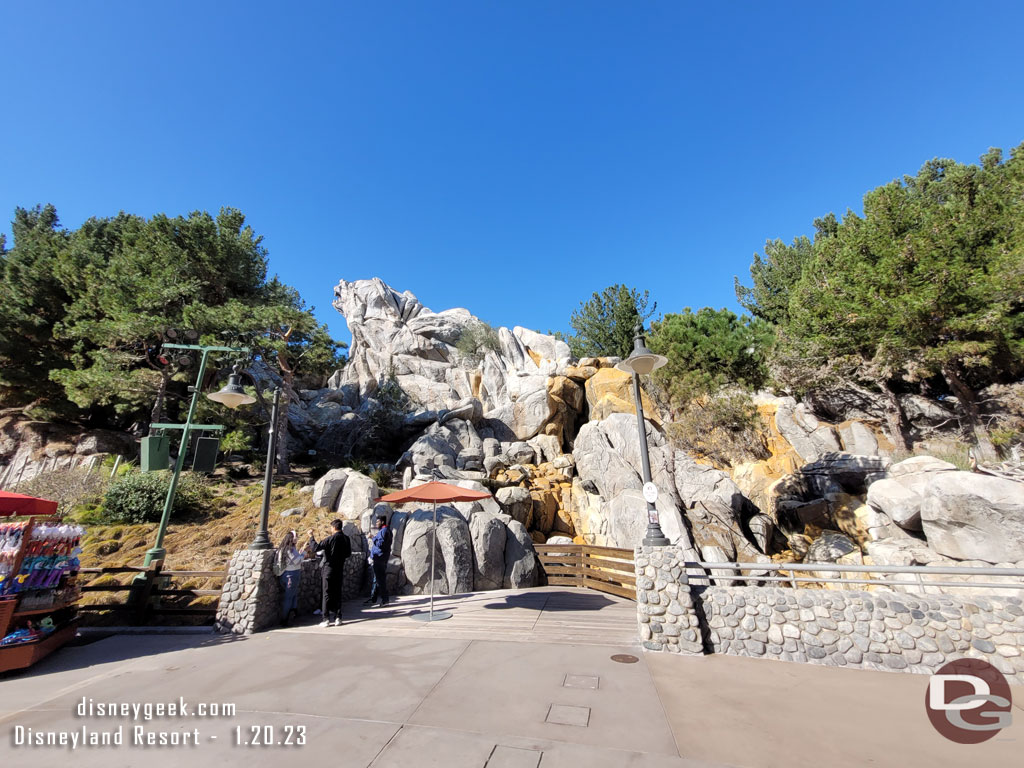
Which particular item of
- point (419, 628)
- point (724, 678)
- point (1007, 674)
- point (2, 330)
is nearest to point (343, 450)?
point (2, 330)

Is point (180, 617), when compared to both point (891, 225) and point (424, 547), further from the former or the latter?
point (891, 225)

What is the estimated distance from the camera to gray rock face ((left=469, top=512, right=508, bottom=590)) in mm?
11727

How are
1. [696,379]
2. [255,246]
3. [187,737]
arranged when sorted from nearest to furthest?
[187,737]
[696,379]
[255,246]

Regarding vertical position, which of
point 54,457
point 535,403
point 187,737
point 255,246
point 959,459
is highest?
point 255,246

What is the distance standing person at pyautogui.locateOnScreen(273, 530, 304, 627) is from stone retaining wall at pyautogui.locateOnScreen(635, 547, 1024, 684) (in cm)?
713

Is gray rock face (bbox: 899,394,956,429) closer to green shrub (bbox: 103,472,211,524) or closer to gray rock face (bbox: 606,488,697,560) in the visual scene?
gray rock face (bbox: 606,488,697,560)

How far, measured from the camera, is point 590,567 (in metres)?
11.8

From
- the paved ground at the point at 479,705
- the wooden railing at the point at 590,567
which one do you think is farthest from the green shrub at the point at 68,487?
the wooden railing at the point at 590,567

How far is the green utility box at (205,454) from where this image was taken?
8875mm

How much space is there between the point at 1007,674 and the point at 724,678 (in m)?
3.88

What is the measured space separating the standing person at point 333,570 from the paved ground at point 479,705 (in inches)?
31.3

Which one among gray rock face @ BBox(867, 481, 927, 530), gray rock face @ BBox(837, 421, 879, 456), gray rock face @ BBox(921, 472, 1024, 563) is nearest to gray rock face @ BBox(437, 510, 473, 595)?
gray rock face @ BBox(921, 472, 1024, 563)

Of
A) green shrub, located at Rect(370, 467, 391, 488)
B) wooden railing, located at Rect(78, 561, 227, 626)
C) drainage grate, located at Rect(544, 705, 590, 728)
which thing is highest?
green shrub, located at Rect(370, 467, 391, 488)

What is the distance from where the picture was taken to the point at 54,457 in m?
19.5
